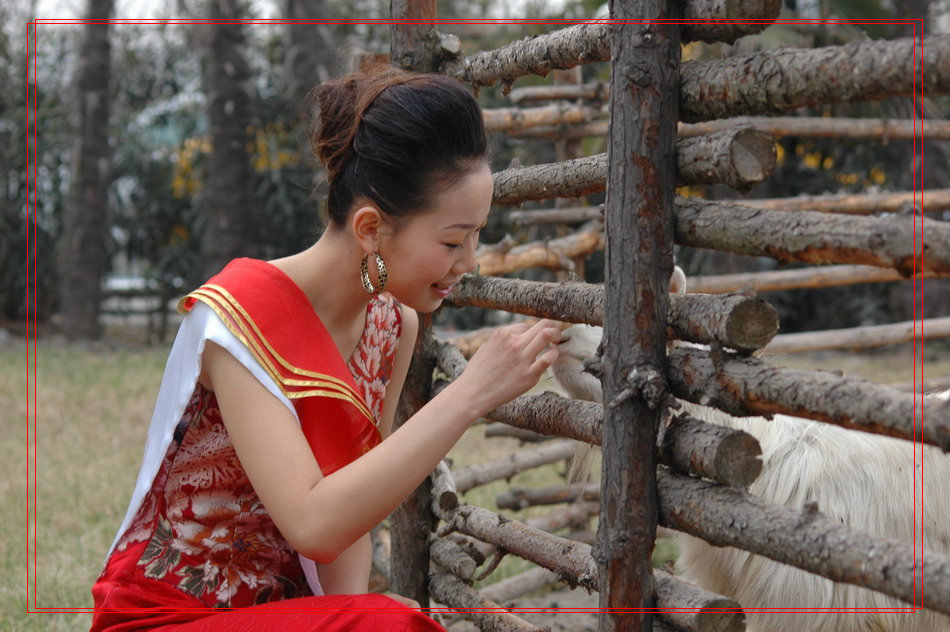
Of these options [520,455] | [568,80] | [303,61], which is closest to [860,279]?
[568,80]

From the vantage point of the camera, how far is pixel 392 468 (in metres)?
1.80

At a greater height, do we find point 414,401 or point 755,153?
point 755,153

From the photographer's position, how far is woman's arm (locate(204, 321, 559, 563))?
180cm

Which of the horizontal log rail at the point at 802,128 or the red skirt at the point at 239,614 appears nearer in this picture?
the red skirt at the point at 239,614

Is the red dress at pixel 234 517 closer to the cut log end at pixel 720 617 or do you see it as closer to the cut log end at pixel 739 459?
the cut log end at pixel 720 617

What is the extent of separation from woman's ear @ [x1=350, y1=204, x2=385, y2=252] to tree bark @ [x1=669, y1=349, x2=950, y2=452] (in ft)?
2.13

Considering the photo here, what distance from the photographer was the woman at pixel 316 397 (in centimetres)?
183

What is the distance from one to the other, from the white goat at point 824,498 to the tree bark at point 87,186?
25.8 ft

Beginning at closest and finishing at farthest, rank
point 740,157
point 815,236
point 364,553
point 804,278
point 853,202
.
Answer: point 815,236 < point 740,157 < point 364,553 < point 853,202 < point 804,278

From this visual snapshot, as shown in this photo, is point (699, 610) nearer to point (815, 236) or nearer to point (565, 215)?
point (815, 236)

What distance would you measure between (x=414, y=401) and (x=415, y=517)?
36 centimetres

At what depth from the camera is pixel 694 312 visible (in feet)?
6.18

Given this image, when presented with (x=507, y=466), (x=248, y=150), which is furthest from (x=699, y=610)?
(x=248, y=150)

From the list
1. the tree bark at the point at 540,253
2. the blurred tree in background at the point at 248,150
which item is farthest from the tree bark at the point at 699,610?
the blurred tree in background at the point at 248,150
